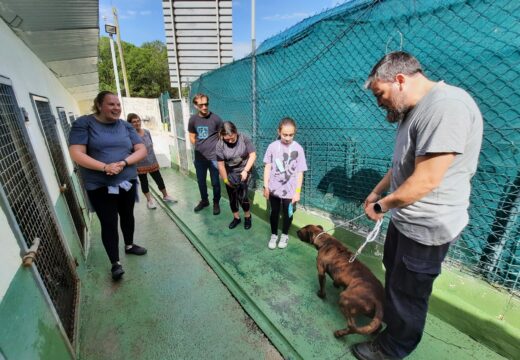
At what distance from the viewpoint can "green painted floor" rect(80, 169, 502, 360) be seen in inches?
66.6

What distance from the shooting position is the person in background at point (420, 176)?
102 centimetres

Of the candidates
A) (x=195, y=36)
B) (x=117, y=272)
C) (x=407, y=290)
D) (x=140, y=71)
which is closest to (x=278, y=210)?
(x=407, y=290)

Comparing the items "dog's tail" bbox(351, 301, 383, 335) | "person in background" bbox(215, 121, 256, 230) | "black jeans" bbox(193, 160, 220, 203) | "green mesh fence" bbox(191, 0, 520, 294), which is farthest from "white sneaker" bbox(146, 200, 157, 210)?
"dog's tail" bbox(351, 301, 383, 335)

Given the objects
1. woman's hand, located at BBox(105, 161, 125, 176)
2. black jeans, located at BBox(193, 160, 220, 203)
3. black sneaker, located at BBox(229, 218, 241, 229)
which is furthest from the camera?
black jeans, located at BBox(193, 160, 220, 203)

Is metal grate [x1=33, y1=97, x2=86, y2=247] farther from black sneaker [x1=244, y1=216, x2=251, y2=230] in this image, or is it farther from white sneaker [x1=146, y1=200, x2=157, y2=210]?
black sneaker [x1=244, y1=216, x2=251, y2=230]

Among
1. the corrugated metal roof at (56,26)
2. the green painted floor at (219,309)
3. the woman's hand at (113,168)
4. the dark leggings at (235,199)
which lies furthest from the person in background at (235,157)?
the corrugated metal roof at (56,26)

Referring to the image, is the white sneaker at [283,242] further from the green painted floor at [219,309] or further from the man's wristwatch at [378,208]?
the man's wristwatch at [378,208]

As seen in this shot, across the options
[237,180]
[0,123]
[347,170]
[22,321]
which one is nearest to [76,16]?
[0,123]

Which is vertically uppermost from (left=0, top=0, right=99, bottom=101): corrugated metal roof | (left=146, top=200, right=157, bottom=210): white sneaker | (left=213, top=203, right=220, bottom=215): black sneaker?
(left=0, top=0, right=99, bottom=101): corrugated metal roof

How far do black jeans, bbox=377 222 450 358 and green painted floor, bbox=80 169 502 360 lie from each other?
345 millimetres

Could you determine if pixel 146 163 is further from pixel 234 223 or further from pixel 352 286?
pixel 352 286

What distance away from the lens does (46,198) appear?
2.03 meters

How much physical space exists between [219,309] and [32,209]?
154 centimetres

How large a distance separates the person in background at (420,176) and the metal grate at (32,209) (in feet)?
6.68
